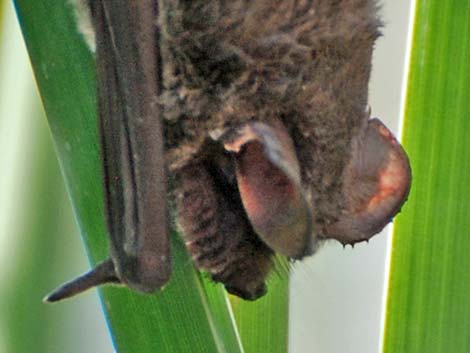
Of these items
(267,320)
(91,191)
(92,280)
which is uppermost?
(91,191)

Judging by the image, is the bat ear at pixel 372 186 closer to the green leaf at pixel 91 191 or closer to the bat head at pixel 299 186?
the bat head at pixel 299 186

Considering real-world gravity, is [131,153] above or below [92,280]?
above

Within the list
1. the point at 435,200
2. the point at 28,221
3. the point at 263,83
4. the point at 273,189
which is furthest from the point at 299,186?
the point at 28,221

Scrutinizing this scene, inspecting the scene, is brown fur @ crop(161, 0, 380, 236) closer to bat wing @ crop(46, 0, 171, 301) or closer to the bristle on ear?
bat wing @ crop(46, 0, 171, 301)

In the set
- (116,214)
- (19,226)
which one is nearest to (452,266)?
(116,214)

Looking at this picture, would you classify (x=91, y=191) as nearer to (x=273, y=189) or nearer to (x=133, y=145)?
(x=133, y=145)
